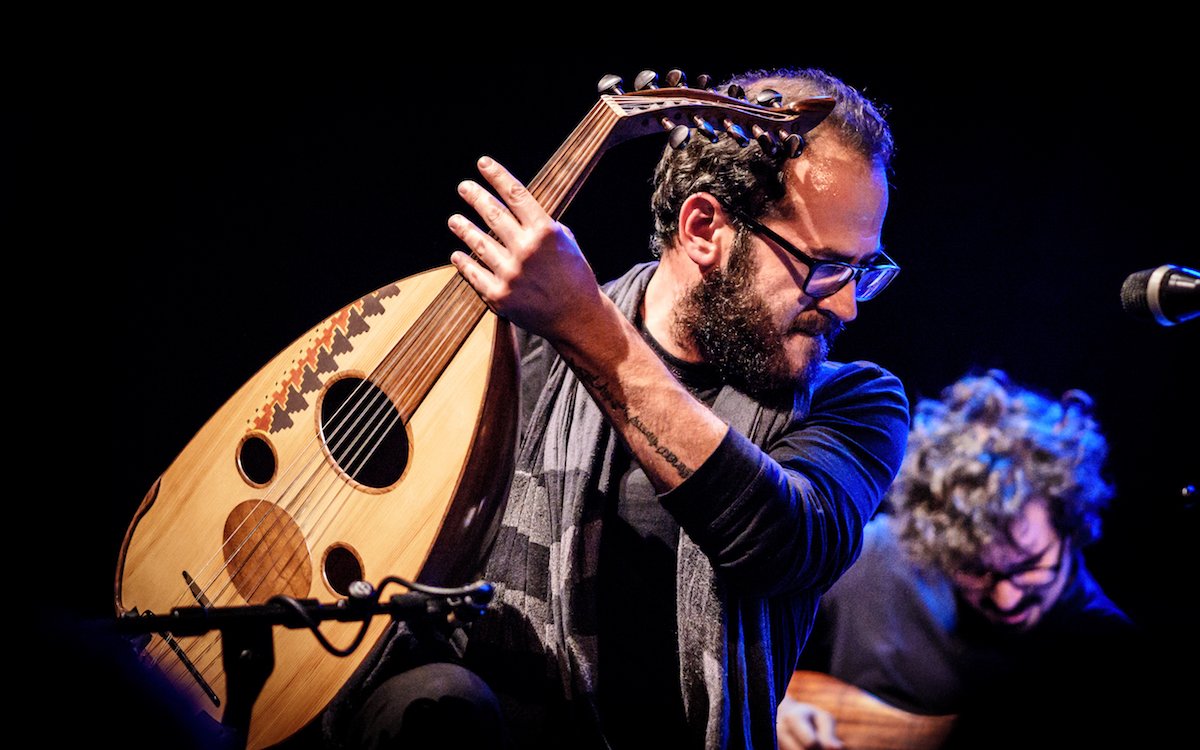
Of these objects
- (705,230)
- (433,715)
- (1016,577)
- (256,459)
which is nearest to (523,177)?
(705,230)

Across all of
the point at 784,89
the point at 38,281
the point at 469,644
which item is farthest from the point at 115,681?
the point at 38,281

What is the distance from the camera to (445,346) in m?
1.55

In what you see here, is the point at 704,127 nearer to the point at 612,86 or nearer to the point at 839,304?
the point at 612,86

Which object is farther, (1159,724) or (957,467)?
(957,467)

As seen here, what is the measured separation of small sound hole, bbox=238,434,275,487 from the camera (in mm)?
1682

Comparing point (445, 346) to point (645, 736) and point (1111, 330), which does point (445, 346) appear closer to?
point (645, 736)

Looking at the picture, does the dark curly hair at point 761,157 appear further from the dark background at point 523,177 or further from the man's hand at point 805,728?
the man's hand at point 805,728

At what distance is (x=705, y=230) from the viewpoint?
2.07 metres

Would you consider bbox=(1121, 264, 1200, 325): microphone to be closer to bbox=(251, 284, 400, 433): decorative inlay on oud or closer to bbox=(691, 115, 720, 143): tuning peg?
bbox=(691, 115, 720, 143): tuning peg

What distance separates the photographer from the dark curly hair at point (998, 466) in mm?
3033

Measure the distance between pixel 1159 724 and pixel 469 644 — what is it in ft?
5.54

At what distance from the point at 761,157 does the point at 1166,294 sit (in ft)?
2.74

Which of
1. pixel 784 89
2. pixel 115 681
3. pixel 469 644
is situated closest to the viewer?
pixel 115 681

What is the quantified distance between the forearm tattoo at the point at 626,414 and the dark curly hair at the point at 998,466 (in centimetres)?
201
